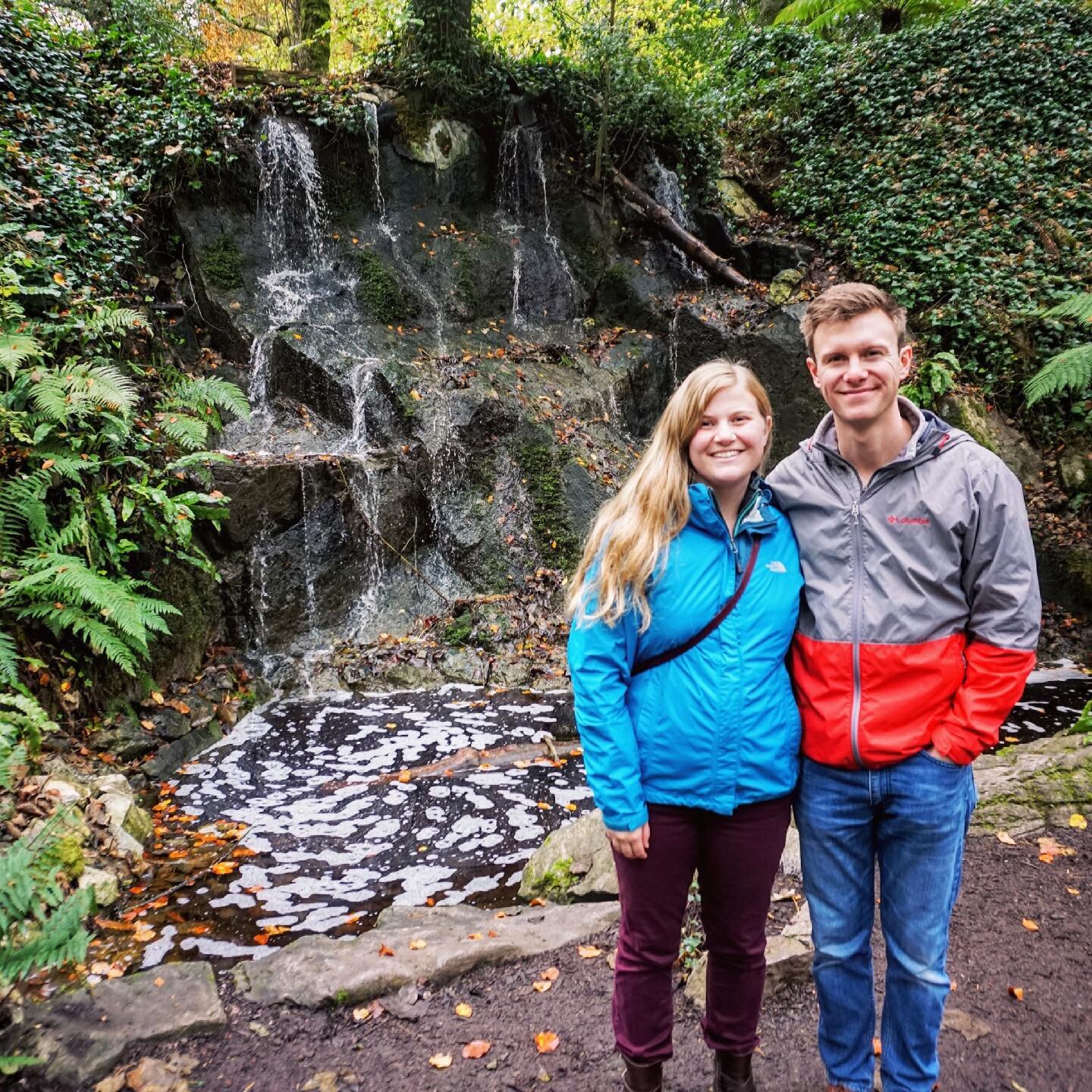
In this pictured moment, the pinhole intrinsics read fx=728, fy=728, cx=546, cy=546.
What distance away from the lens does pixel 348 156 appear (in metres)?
11.3

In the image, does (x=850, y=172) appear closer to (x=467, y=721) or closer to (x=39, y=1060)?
(x=467, y=721)

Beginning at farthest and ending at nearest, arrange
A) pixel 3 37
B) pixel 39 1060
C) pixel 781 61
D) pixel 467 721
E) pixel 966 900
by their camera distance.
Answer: pixel 781 61 → pixel 3 37 → pixel 467 721 → pixel 966 900 → pixel 39 1060

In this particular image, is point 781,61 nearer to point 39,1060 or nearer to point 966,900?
point 966,900

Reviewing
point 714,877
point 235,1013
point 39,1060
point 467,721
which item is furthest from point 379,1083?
point 467,721

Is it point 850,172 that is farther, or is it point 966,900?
point 850,172

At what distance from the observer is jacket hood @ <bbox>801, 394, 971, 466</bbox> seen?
1970 millimetres

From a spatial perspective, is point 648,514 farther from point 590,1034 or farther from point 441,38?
point 441,38

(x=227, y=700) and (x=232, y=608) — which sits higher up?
(x=232, y=608)

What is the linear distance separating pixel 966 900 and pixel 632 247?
11.5 meters

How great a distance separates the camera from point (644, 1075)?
6.88 feet

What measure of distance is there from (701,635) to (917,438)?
80 cm

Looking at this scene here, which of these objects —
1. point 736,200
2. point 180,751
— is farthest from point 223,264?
point 736,200

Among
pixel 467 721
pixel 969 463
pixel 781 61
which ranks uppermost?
pixel 781 61

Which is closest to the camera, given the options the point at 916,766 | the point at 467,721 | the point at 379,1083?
the point at 916,766
